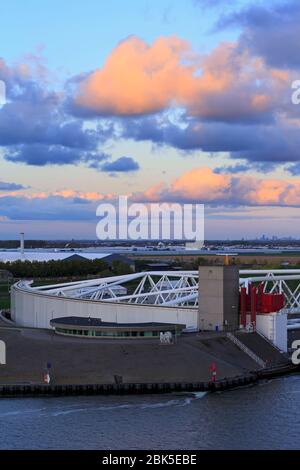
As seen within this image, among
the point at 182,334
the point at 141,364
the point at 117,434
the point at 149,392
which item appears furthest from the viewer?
the point at 182,334

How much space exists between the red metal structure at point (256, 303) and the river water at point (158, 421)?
13.2 metres

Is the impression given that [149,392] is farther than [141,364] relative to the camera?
No

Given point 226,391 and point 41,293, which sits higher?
point 41,293

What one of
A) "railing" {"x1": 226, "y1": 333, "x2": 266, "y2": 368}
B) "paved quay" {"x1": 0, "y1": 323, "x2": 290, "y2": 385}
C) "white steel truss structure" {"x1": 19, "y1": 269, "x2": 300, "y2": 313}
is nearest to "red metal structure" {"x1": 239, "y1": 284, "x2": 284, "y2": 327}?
"railing" {"x1": 226, "y1": 333, "x2": 266, "y2": 368}

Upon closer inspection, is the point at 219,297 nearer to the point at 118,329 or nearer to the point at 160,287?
the point at 118,329

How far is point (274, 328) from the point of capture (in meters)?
64.4

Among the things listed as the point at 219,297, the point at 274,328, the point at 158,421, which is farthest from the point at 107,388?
the point at 274,328

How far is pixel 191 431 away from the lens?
4194 centimetres

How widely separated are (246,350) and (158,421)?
18304mm

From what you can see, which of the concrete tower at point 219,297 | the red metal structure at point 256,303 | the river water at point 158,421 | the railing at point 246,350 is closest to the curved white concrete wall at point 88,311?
the concrete tower at point 219,297

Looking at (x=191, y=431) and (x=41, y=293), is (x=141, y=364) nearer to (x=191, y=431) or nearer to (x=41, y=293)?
(x=191, y=431)

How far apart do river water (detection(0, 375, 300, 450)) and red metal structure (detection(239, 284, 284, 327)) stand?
1317cm
